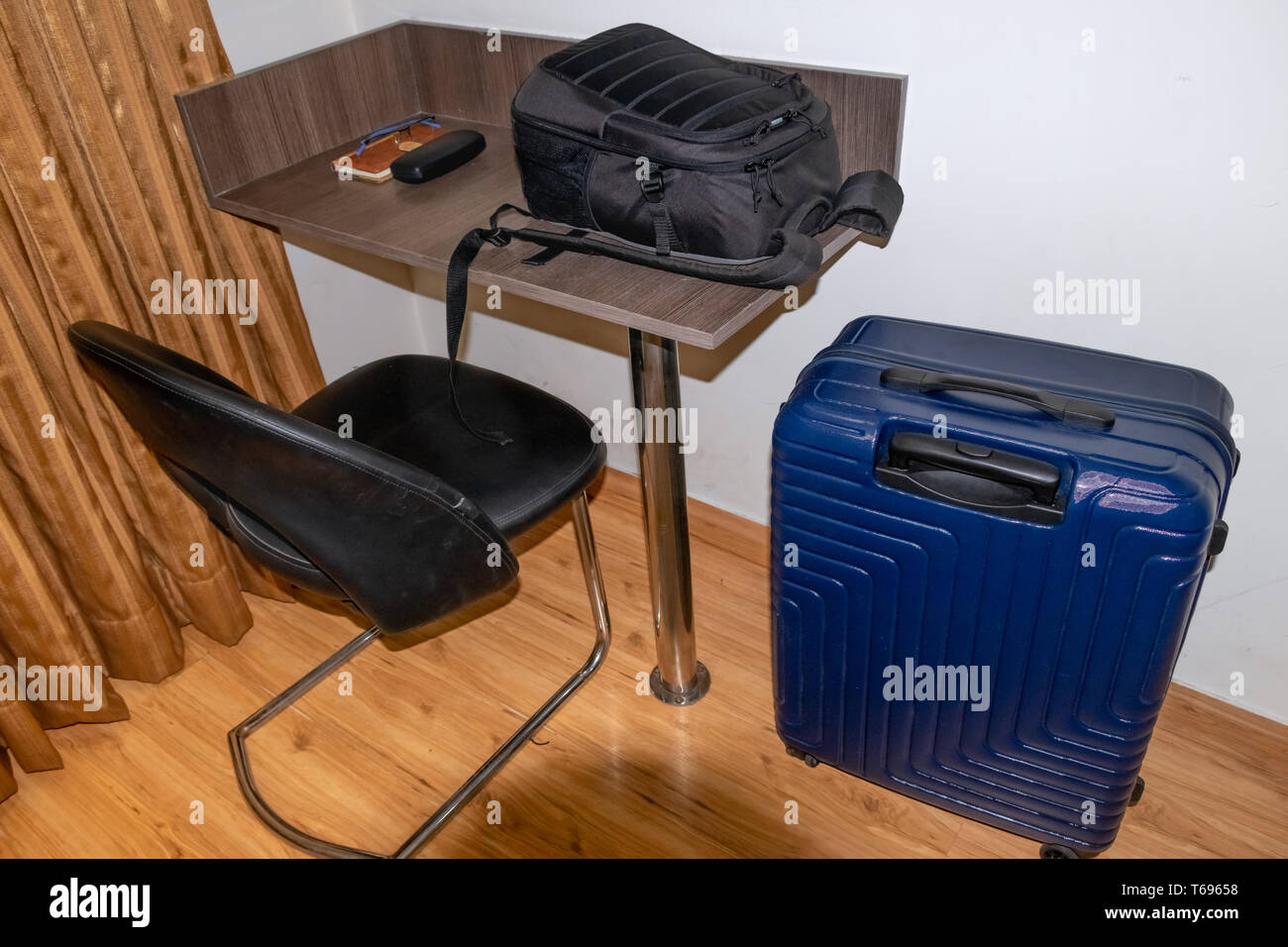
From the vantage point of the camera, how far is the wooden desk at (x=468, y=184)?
1.18m

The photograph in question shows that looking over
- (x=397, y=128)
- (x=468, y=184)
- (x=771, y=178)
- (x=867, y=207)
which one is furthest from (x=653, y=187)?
(x=397, y=128)

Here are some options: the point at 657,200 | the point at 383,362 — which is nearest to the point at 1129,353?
the point at 657,200

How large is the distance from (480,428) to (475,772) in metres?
0.55

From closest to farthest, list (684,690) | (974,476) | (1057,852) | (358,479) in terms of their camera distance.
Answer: (358,479) < (974,476) < (1057,852) < (684,690)

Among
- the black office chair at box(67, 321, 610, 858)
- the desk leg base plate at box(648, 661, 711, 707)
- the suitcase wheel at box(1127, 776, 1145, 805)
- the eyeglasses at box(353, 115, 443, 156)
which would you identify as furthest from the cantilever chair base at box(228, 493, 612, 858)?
the suitcase wheel at box(1127, 776, 1145, 805)

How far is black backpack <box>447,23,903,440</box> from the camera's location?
116 centimetres

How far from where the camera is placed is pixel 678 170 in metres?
1.17

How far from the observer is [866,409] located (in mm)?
1177

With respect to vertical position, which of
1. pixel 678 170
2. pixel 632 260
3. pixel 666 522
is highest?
pixel 678 170

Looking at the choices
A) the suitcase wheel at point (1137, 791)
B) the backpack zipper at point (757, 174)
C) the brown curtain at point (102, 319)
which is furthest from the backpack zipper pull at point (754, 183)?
the suitcase wheel at point (1137, 791)

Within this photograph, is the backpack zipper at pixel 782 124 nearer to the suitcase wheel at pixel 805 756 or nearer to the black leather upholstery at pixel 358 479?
the black leather upholstery at pixel 358 479

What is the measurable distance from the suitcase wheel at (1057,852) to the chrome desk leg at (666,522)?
0.56 m

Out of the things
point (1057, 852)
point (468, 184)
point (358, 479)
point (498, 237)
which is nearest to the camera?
point (358, 479)

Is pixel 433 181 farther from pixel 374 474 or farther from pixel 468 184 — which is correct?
pixel 374 474
